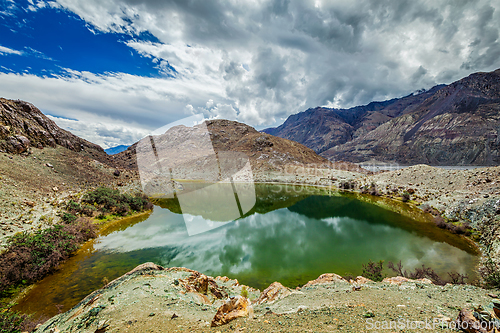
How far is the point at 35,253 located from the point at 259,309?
36.8 feet

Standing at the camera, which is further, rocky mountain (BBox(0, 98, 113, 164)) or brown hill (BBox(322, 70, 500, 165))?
brown hill (BBox(322, 70, 500, 165))

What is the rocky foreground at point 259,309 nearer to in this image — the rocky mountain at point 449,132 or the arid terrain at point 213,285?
the arid terrain at point 213,285

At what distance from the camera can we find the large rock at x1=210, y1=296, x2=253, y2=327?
3.55m

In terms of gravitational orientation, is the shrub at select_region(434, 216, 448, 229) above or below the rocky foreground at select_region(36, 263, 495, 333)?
below

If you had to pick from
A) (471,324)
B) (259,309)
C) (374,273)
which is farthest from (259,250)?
(471,324)

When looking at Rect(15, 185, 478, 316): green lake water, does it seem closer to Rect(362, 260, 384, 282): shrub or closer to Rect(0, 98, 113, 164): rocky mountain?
Rect(362, 260, 384, 282): shrub

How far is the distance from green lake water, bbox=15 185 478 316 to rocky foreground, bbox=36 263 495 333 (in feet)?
11.1

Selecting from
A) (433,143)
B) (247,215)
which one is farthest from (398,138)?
(247,215)

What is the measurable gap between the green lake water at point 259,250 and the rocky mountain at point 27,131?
10.7 meters

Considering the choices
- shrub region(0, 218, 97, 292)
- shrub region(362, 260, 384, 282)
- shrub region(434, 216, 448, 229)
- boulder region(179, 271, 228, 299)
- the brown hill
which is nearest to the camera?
boulder region(179, 271, 228, 299)

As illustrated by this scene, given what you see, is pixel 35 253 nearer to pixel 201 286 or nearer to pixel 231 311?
pixel 201 286

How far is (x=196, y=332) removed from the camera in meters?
3.38

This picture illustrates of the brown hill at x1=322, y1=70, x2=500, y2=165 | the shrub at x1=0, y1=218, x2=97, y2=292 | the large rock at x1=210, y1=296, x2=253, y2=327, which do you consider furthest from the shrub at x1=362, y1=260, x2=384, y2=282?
the brown hill at x1=322, y1=70, x2=500, y2=165

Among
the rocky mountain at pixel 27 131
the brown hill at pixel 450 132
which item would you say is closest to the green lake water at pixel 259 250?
the rocky mountain at pixel 27 131
